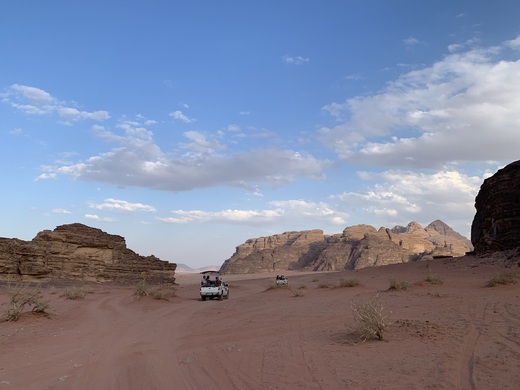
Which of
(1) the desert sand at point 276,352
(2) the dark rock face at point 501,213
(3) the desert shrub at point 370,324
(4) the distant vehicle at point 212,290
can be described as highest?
(2) the dark rock face at point 501,213

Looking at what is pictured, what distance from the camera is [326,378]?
595cm

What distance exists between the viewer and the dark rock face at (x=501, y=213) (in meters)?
31.9

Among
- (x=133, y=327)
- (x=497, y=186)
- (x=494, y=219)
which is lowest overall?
(x=133, y=327)

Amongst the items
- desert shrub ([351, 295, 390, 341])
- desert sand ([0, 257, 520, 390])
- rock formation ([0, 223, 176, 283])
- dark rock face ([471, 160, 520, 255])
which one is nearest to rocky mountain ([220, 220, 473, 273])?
dark rock face ([471, 160, 520, 255])

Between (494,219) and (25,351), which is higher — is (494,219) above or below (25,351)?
above

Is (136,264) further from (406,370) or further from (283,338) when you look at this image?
(406,370)

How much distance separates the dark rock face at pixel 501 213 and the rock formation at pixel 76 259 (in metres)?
32.5

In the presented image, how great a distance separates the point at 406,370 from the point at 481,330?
3.53 meters

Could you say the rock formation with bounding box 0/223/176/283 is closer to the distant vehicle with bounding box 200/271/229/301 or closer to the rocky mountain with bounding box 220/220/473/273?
the distant vehicle with bounding box 200/271/229/301

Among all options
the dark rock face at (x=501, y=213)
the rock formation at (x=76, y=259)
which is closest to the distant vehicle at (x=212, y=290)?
the rock formation at (x=76, y=259)

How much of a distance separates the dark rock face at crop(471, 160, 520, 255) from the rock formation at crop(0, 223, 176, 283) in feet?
107

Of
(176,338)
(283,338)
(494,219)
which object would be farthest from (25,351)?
(494,219)

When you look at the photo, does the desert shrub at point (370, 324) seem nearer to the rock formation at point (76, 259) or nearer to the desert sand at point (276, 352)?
the desert sand at point (276, 352)

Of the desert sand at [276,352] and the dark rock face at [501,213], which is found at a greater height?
the dark rock face at [501,213]
